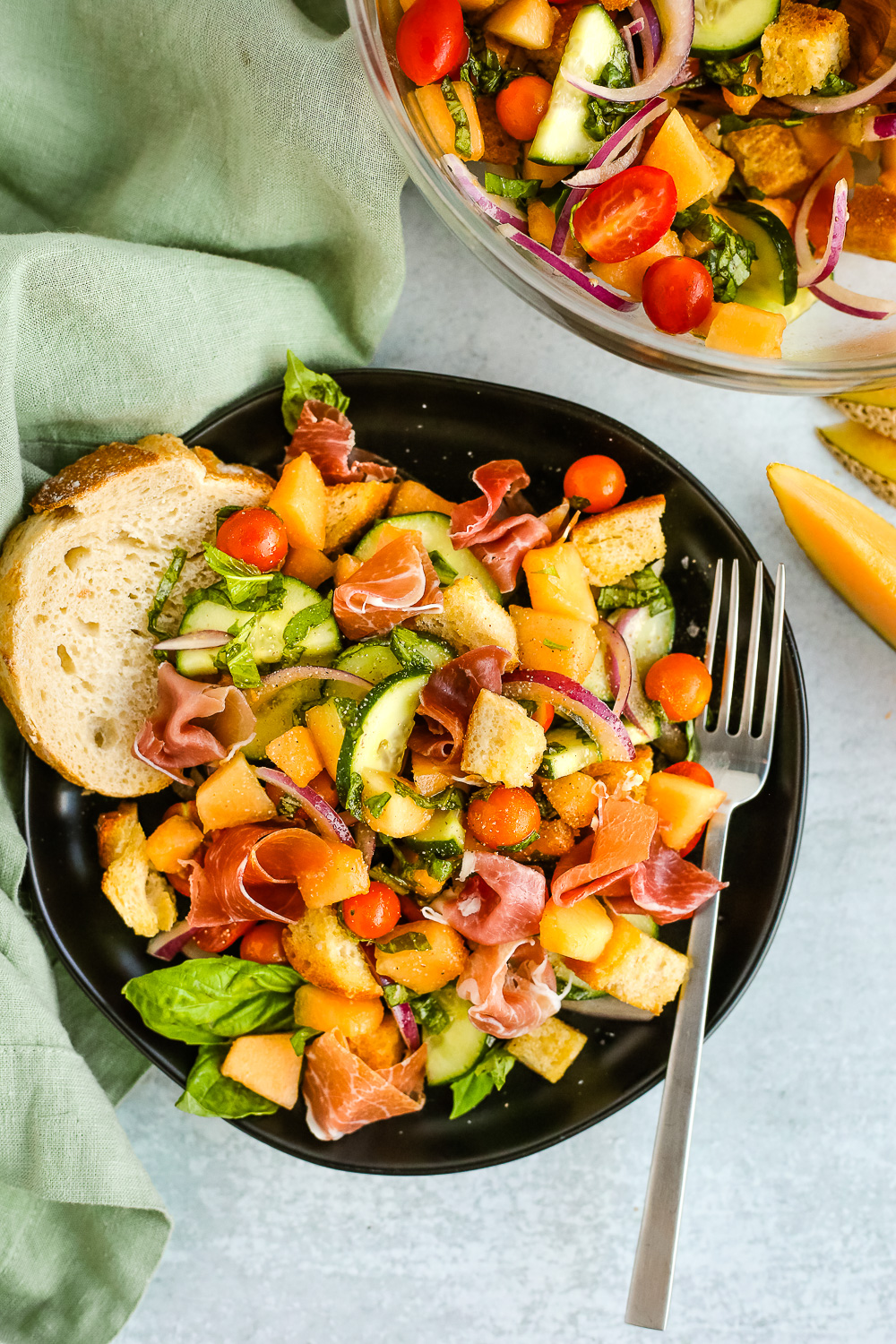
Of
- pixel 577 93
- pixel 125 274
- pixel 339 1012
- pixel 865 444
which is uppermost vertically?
pixel 577 93

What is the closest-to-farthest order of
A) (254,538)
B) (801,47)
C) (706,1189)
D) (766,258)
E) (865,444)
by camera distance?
1. (801,47)
2. (766,258)
3. (254,538)
4. (865,444)
5. (706,1189)

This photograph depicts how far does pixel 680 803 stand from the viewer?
97.7 inches

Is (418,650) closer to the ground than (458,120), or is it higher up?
closer to the ground

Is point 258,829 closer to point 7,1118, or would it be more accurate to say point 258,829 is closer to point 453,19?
point 7,1118

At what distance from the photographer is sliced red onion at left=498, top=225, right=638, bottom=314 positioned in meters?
2.22

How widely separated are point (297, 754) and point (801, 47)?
200cm

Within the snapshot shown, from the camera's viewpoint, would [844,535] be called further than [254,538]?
Yes

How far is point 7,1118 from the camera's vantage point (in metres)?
2.47

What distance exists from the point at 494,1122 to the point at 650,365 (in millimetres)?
2073

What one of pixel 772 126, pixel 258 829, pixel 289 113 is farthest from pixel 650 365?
pixel 258 829

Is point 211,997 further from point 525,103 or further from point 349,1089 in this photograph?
point 525,103

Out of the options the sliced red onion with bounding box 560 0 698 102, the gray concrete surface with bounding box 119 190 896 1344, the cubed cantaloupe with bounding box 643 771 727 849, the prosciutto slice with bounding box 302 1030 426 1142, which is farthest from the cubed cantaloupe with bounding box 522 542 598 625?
the prosciutto slice with bounding box 302 1030 426 1142

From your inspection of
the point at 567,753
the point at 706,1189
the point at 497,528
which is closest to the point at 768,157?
the point at 497,528

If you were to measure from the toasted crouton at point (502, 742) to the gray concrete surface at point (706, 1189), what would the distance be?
41.7 inches
